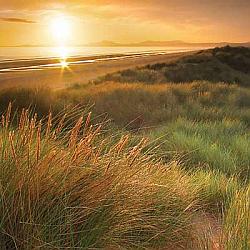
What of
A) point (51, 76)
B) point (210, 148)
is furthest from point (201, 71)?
point (210, 148)

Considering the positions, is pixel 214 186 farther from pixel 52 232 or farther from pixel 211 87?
pixel 211 87

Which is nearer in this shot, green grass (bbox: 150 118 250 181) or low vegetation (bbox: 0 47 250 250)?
low vegetation (bbox: 0 47 250 250)

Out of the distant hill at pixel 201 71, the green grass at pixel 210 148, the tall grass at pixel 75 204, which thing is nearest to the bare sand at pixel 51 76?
the distant hill at pixel 201 71

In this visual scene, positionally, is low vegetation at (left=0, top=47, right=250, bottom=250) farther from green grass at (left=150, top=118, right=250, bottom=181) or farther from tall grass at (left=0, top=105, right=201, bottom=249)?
green grass at (left=150, top=118, right=250, bottom=181)

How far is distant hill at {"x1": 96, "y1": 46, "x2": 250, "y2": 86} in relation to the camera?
2442 cm

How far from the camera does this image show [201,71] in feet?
92.0

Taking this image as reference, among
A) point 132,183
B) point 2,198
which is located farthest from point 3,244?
point 132,183

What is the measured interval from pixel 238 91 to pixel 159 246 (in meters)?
15.9

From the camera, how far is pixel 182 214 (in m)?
3.95

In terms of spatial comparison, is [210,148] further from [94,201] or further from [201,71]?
[201,71]

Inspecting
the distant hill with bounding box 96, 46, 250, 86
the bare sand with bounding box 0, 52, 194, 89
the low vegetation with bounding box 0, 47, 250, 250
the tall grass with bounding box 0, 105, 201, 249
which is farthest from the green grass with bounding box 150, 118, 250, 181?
the distant hill with bounding box 96, 46, 250, 86

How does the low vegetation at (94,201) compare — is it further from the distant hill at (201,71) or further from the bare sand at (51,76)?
the distant hill at (201,71)

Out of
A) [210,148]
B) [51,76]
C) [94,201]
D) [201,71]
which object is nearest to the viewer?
[94,201]

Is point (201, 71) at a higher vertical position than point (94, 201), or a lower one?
lower
